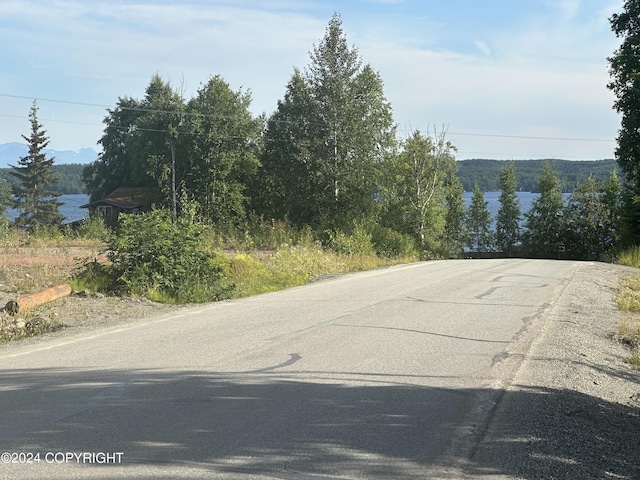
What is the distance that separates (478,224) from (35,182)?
60792 millimetres

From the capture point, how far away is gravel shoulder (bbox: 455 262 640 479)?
5.06 metres

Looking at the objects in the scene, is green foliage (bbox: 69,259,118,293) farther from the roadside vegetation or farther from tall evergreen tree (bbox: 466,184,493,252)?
tall evergreen tree (bbox: 466,184,493,252)

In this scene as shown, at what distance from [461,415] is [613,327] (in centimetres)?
790

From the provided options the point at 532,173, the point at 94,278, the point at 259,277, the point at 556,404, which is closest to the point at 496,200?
the point at 532,173

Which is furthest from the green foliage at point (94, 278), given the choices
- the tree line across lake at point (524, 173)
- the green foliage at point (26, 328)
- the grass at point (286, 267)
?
the tree line across lake at point (524, 173)

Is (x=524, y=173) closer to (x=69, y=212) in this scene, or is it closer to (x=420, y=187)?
(x=420, y=187)

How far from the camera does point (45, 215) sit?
278ft

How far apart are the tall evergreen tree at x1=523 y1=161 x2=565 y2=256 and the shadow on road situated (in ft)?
248

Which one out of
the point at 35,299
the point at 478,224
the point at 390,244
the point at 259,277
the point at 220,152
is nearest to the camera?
the point at 35,299

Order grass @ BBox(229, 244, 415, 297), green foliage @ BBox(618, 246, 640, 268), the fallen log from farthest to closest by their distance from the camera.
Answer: green foliage @ BBox(618, 246, 640, 268), grass @ BBox(229, 244, 415, 297), the fallen log

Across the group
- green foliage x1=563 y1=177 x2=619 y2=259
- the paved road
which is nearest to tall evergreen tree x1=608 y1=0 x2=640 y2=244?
the paved road

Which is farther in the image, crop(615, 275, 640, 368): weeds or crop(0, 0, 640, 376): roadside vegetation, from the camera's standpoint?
crop(0, 0, 640, 376): roadside vegetation

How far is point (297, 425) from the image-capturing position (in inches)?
232

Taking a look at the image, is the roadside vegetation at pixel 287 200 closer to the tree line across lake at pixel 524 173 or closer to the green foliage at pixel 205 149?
the green foliage at pixel 205 149
